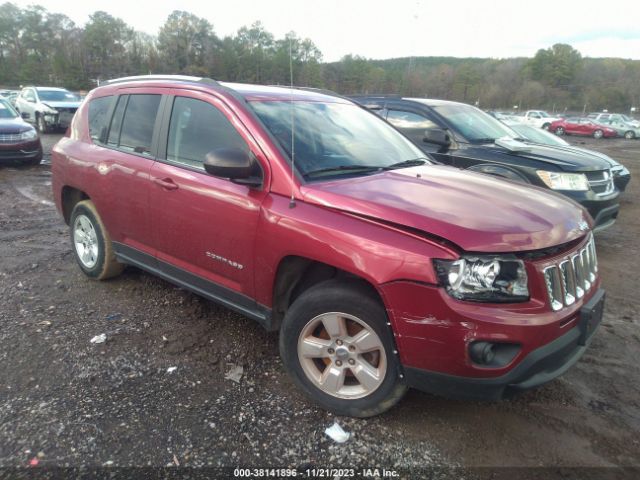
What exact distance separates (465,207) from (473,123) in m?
4.84

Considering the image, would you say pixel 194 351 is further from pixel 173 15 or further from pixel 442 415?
pixel 173 15

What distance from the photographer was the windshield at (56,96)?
17.2 metres

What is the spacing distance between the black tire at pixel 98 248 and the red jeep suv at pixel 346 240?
25 centimetres

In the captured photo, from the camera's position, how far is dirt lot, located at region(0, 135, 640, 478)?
2443 millimetres

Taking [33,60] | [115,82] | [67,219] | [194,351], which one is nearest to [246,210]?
[194,351]

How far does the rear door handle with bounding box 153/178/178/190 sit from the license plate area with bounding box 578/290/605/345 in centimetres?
265

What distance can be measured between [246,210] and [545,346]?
1798 millimetres

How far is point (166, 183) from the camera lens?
11.2 ft

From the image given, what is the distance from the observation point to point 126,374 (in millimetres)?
Answer: 3090

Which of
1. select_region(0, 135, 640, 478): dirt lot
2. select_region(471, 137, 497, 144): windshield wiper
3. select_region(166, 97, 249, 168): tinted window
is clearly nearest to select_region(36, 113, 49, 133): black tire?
select_region(0, 135, 640, 478): dirt lot

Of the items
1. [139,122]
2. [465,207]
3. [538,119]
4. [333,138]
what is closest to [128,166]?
[139,122]

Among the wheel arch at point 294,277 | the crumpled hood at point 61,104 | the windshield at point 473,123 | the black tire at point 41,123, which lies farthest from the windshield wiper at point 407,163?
the black tire at point 41,123

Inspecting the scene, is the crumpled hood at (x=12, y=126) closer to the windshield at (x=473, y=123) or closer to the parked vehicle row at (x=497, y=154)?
the parked vehicle row at (x=497, y=154)

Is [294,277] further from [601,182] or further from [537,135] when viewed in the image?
[537,135]
